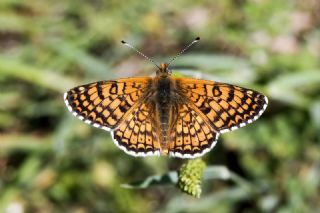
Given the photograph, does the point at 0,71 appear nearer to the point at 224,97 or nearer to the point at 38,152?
the point at 38,152

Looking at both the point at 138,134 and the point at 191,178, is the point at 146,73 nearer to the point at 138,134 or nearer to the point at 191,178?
the point at 138,134

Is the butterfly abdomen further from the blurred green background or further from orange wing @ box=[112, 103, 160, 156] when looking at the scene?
the blurred green background

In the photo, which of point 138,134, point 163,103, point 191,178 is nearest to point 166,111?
point 163,103

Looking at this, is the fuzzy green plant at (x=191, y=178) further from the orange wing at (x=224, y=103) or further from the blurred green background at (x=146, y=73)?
the blurred green background at (x=146, y=73)

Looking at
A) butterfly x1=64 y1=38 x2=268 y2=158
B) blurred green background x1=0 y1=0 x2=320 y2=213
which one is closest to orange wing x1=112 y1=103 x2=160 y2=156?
butterfly x1=64 y1=38 x2=268 y2=158

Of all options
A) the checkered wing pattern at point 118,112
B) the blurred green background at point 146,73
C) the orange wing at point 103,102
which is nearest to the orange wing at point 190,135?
the checkered wing pattern at point 118,112

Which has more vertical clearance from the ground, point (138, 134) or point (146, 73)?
point (146, 73)
